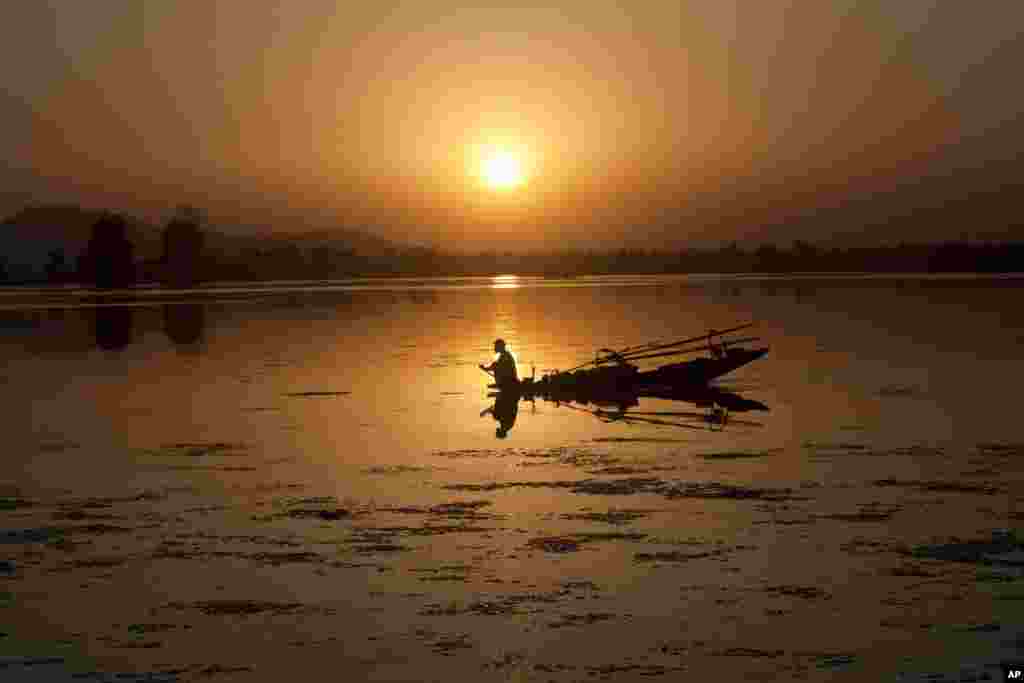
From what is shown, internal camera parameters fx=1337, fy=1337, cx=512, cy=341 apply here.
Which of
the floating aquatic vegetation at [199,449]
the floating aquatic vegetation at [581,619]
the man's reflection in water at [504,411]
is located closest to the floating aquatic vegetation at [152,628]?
the floating aquatic vegetation at [581,619]

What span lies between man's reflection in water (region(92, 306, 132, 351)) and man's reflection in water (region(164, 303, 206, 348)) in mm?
2004

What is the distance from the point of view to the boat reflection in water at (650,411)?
87.6ft

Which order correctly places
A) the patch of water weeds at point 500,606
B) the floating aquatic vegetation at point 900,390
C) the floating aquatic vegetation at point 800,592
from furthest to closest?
the floating aquatic vegetation at point 900,390 < the floating aquatic vegetation at point 800,592 < the patch of water weeds at point 500,606

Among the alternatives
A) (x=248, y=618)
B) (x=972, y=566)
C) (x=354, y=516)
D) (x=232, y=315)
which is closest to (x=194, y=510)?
(x=354, y=516)

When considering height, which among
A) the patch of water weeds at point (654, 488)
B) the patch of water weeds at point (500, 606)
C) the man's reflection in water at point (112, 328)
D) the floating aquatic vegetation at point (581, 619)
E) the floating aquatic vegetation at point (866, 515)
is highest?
the man's reflection in water at point (112, 328)

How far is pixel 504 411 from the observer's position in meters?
28.4

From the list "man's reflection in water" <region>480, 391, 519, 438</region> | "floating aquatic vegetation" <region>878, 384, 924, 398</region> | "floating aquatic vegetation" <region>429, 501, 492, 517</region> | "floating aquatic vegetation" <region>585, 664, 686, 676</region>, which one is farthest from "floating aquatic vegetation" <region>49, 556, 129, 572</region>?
"floating aquatic vegetation" <region>878, 384, 924, 398</region>

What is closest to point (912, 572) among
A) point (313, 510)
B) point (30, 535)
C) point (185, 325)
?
point (313, 510)

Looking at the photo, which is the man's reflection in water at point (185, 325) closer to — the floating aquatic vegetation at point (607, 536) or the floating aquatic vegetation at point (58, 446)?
the floating aquatic vegetation at point (58, 446)

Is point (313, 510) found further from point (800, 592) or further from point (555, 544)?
point (800, 592)

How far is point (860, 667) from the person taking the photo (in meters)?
10.5

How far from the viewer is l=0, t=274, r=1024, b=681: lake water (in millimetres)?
11047

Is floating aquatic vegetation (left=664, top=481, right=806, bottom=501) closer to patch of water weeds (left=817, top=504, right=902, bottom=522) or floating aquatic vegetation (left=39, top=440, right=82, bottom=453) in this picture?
patch of water weeds (left=817, top=504, right=902, bottom=522)

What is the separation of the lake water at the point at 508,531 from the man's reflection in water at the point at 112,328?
19.6 m
